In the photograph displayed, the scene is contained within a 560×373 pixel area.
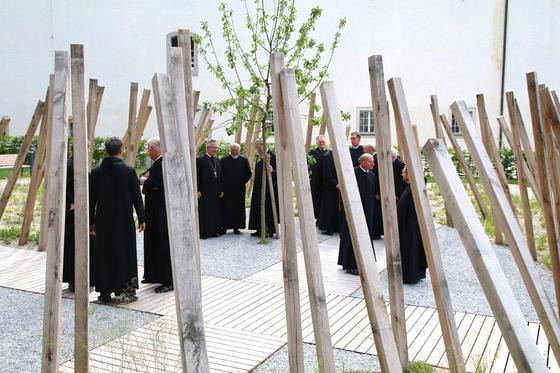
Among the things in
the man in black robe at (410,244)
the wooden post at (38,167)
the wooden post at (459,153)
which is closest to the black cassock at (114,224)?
the wooden post at (38,167)

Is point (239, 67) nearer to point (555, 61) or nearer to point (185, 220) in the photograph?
point (555, 61)

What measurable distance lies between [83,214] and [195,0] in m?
19.6

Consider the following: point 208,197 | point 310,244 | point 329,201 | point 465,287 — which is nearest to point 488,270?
point 310,244

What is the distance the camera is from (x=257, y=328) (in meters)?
5.14

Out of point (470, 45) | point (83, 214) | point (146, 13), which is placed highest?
point (146, 13)

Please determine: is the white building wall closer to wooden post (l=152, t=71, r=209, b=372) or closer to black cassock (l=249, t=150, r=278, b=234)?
black cassock (l=249, t=150, r=278, b=234)

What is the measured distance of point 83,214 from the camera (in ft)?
9.84

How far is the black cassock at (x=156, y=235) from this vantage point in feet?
21.4

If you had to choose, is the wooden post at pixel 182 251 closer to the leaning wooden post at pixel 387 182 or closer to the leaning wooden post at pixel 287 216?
the leaning wooden post at pixel 287 216

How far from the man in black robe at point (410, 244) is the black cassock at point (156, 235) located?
2855 mm

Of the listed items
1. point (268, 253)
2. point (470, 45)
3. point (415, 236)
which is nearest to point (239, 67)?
point (470, 45)

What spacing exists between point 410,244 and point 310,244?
464cm

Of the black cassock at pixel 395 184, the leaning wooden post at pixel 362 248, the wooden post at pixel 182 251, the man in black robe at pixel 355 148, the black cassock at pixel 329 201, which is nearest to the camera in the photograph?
the wooden post at pixel 182 251

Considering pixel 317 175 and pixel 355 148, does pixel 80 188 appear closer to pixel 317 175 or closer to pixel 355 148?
pixel 317 175
